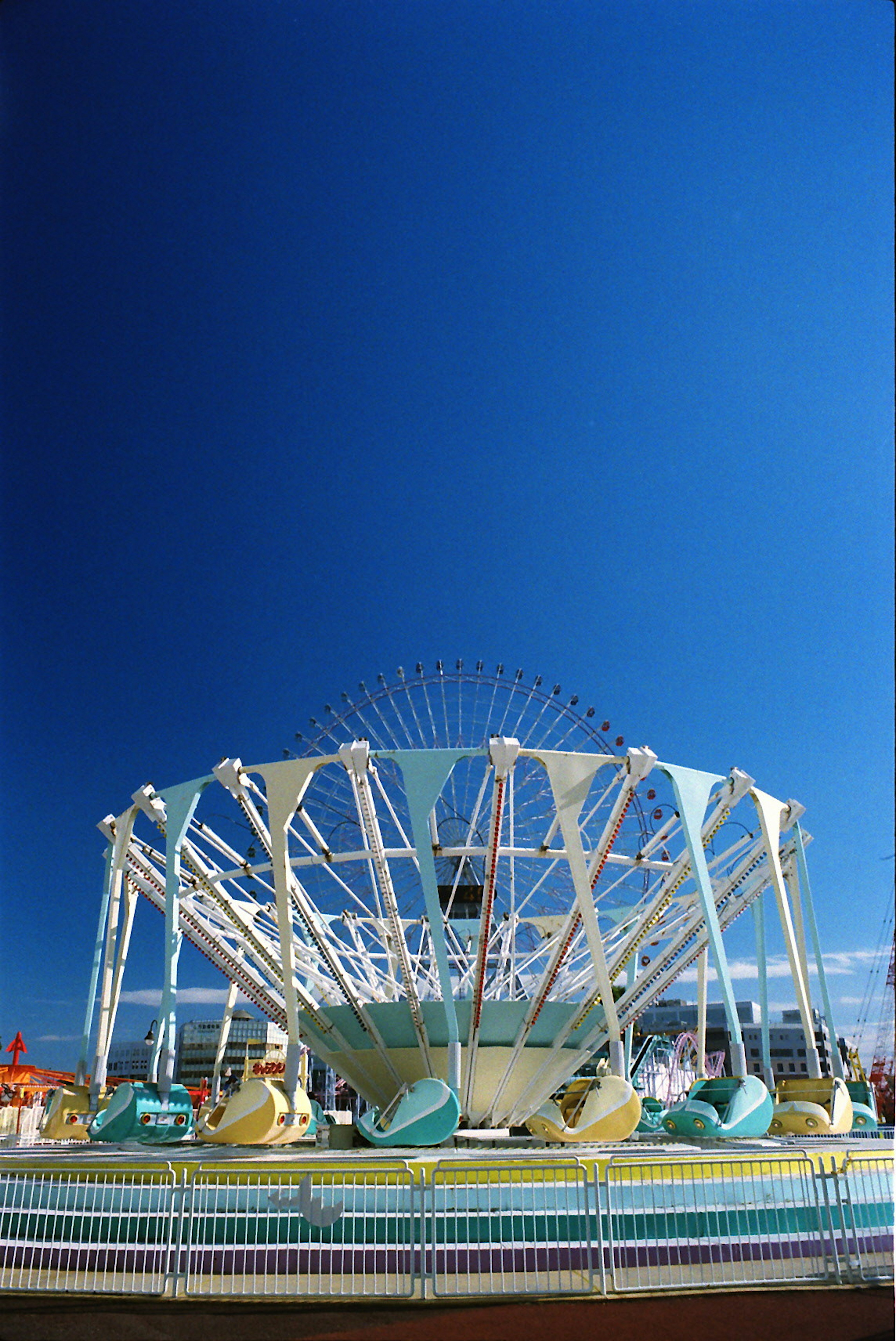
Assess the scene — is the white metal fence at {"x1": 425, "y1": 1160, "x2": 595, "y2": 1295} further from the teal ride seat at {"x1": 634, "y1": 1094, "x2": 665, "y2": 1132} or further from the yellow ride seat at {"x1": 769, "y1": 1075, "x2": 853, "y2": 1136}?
the teal ride seat at {"x1": 634, "y1": 1094, "x2": 665, "y2": 1132}

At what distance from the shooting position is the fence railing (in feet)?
32.8

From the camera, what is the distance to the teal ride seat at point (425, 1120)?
20156 millimetres

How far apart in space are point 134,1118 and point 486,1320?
55.9 feet

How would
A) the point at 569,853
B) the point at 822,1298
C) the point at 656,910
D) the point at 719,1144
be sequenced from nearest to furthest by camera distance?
the point at 822,1298
the point at 719,1144
the point at 569,853
the point at 656,910

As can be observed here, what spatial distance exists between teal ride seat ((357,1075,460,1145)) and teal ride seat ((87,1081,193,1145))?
6274 mm

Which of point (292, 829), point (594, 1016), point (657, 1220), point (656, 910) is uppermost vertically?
point (292, 829)

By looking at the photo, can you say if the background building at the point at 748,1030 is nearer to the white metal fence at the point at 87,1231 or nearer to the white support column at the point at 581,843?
the white support column at the point at 581,843

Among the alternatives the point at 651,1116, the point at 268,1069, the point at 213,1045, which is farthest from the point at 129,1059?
the point at 651,1116

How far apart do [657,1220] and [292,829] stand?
60.2 ft

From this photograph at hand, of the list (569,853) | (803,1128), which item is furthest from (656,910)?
(803,1128)

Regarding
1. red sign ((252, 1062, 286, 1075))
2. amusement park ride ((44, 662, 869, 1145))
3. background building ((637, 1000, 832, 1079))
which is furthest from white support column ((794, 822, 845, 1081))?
background building ((637, 1000, 832, 1079))

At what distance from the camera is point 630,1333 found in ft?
26.9

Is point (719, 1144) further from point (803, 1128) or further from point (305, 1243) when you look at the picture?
point (305, 1243)

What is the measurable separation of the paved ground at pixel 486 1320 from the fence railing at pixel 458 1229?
31 centimetres
